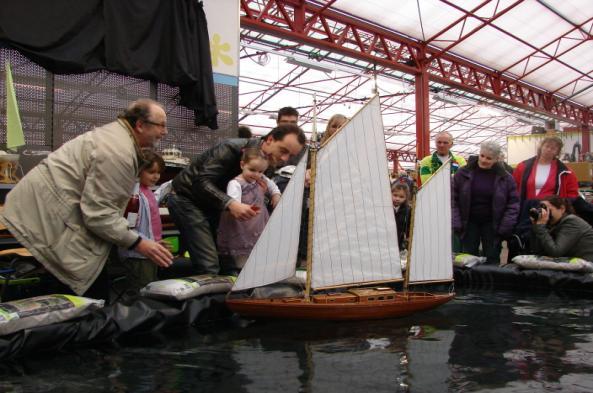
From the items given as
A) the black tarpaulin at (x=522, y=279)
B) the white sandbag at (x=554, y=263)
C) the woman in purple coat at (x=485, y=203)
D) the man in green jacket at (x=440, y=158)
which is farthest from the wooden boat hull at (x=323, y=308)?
the man in green jacket at (x=440, y=158)

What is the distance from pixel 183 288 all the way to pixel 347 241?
103cm

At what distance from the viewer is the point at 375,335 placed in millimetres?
2574

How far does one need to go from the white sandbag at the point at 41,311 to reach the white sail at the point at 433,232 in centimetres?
199

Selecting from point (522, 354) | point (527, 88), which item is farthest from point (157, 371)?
point (527, 88)

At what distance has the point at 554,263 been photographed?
160 inches

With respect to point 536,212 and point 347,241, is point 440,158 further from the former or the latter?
point 347,241

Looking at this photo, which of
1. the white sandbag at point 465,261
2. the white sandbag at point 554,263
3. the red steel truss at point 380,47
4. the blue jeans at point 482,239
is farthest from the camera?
the red steel truss at point 380,47

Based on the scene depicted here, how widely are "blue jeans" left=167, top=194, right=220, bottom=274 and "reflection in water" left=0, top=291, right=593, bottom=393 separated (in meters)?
0.74

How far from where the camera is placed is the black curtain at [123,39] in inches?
182

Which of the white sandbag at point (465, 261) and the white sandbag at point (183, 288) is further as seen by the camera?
the white sandbag at point (465, 261)

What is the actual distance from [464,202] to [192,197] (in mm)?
2705

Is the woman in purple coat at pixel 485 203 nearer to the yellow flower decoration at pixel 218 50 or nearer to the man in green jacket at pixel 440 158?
the man in green jacket at pixel 440 158

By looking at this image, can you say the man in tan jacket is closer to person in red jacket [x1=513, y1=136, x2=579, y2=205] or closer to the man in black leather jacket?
the man in black leather jacket

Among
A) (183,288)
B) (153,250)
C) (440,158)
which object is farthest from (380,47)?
(153,250)
